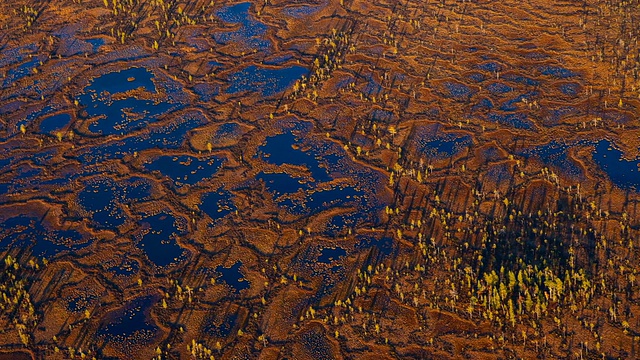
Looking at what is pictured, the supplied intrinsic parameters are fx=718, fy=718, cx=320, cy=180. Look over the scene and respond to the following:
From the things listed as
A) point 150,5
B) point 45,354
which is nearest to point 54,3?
point 150,5

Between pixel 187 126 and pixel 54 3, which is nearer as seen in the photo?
pixel 187 126

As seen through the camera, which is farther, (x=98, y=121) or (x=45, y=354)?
(x=98, y=121)

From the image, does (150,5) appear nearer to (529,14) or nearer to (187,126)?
(187,126)

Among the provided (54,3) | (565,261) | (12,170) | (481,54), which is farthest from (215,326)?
(54,3)

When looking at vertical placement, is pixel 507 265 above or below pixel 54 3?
above

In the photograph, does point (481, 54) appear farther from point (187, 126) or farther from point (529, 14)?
point (187, 126)

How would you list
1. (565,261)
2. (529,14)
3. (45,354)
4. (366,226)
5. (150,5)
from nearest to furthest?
(45,354) < (565,261) < (366,226) < (529,14) < (150,5)

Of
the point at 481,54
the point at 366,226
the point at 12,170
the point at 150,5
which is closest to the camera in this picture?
the point at 366,226

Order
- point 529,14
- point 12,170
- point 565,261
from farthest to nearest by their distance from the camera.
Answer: point 529,14 → point 12,170 → point 565,261

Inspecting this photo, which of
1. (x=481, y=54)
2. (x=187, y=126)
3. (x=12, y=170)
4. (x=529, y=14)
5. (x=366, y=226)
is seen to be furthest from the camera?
(x=529, y=14)
